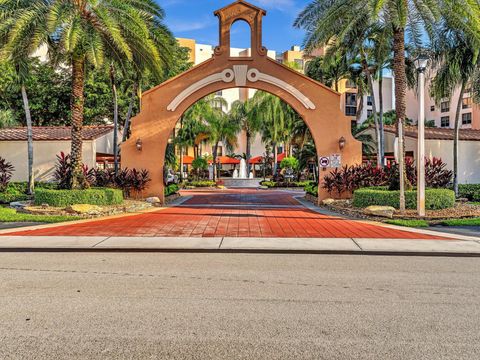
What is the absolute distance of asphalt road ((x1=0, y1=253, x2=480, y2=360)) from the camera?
417 centimetres

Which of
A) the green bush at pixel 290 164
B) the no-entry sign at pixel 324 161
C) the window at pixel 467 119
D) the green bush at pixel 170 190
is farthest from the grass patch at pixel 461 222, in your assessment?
the window at pixel 467 119

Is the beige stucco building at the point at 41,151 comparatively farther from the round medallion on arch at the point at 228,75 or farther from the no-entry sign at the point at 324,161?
the no-entry sign at the point at 324,161

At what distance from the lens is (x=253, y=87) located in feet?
67.0

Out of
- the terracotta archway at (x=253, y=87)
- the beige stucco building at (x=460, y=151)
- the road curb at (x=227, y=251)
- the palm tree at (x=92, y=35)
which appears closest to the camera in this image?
the road curb at (x=227, y=251)

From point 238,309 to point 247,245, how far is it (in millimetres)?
4763

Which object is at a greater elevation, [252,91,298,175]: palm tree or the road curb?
[252,91,298,175]: palm tree

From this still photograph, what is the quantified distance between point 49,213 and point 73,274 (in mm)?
9250

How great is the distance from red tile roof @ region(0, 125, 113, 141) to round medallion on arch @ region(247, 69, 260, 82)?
10.9 metres

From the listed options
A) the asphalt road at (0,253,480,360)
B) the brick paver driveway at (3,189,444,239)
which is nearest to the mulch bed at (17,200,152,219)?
the brick paver driveway at (3,189,444,239)

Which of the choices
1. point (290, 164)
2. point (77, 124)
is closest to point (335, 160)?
point (77, 124)

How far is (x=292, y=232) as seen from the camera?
12.2 m

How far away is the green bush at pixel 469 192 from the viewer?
78.3 ft

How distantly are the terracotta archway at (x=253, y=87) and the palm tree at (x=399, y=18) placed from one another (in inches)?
93.0

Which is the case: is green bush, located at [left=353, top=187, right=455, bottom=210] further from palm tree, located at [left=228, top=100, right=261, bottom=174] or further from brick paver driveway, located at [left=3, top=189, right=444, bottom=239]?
palm tree, located at [left=228, top=100, right=261, bottom=174]
